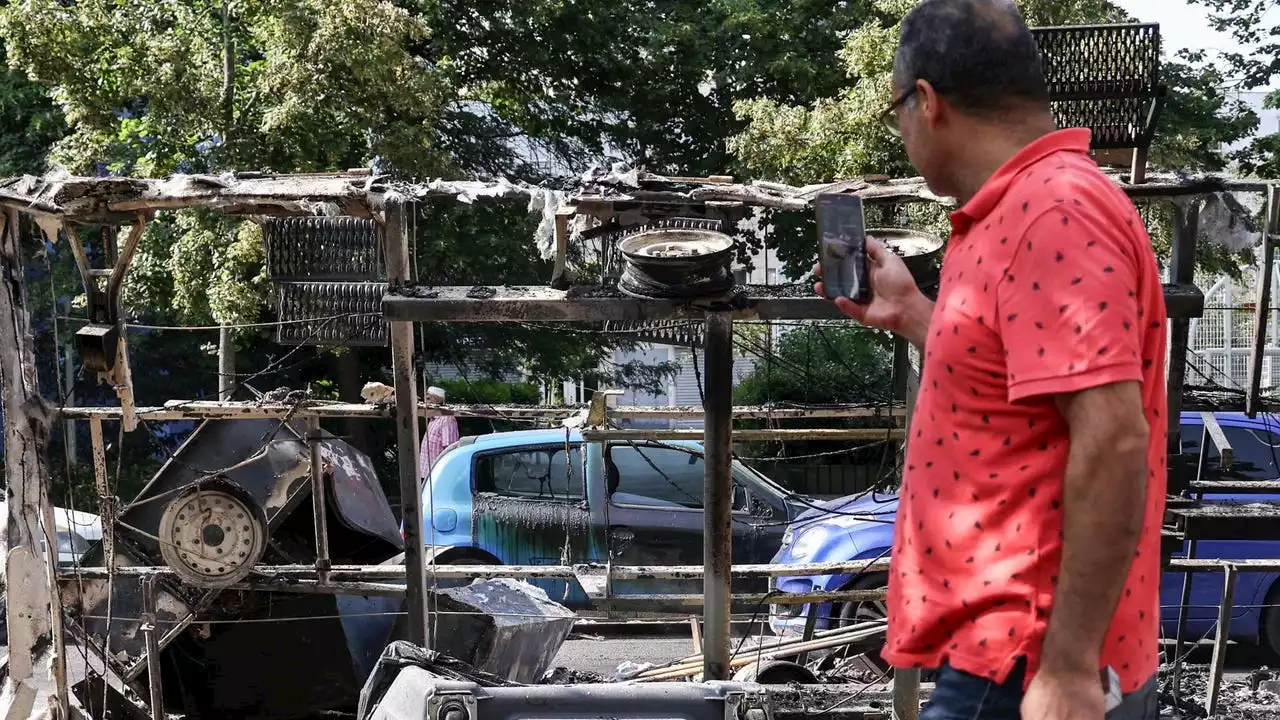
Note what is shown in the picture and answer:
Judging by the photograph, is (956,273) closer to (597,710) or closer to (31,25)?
(597,710)

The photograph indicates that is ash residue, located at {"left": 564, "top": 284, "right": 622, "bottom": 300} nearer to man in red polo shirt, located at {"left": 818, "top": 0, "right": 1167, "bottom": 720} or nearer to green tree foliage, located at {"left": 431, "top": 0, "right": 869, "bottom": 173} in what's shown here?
man in red polo shirt, located at {"left": 818, "top": 0, "right": 1167, "bottom": 720}

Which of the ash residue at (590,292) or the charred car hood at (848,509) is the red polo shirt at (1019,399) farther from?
the charred car hood at (848,509)

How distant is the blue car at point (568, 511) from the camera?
10.3 metres

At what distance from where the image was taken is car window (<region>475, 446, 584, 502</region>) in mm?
10523

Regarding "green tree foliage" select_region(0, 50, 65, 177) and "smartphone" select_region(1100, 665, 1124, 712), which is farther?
"green tree foliage" select_region(0, 50, 65, 177)

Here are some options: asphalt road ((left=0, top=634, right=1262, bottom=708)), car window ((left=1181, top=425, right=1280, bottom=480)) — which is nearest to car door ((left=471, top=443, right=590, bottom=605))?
asphalt road ((left=0, top=634, right=1262, bottom=708))

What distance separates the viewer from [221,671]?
8023 mm

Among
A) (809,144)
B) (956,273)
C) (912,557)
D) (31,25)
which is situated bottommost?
(912,557)

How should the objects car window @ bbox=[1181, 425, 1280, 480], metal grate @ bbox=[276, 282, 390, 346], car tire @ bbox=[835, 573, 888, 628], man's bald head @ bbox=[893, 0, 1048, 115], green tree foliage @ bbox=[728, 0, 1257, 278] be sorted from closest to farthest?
man's bald head @ bbox=[893, 0, 1048, 115]
metal grate @ bbox=[276, 282, 390, 346]
car tire @ bbox=[835, 573, 888, 628]
car window @ bbox=[1181, 425, 1280, 480]
green tree foliage @ bbox=[728, 0, 1257, 278]

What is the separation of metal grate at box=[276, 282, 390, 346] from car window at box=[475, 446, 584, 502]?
3.38 meters

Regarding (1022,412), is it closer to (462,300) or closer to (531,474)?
(462,300)

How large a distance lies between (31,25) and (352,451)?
7.27 metres

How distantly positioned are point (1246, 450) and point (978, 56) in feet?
29.3

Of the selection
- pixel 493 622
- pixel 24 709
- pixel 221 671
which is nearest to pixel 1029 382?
pixel 493 622
